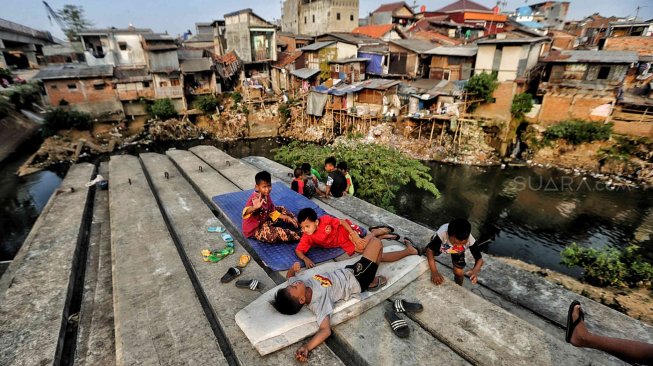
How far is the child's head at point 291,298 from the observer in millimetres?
3559

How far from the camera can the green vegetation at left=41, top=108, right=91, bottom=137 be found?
2453 centimetres

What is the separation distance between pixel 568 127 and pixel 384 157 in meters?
20.4

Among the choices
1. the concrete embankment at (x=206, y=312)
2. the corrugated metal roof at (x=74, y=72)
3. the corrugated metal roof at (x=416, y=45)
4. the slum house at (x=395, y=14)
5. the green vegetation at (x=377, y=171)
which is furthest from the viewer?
the slum house at (x=395, y=14)

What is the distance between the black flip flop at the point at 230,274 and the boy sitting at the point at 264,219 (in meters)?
0.82

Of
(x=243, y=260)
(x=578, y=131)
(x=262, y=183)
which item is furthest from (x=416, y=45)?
(x=243, y=260)

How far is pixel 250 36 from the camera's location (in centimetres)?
3216

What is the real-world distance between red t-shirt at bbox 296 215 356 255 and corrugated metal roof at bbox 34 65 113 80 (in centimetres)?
3110

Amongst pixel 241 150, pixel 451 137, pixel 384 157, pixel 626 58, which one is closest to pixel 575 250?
pixel 384 157

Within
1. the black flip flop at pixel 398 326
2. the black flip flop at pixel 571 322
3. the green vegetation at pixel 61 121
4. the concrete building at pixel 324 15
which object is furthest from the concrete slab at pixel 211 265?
the concrete building at pixel 324 15

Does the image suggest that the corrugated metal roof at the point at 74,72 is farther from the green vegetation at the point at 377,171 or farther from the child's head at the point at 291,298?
the child's head at the point at 291,298

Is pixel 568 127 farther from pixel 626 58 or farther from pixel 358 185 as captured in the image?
Answer: pixel 358 185

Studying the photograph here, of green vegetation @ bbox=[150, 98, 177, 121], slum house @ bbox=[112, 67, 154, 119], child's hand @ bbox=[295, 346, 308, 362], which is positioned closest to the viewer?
child's hand @ bbox=[295, 346, 308, 362]

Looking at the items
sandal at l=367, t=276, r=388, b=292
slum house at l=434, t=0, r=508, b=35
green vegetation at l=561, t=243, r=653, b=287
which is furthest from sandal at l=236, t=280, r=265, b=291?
slum house at l=434, t=0, r=508, b=35

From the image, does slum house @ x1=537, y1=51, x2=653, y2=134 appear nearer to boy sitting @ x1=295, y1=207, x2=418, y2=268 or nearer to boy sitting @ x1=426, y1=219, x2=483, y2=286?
boy sitting @ x1=426, y1=219, x2=483, y2=286
